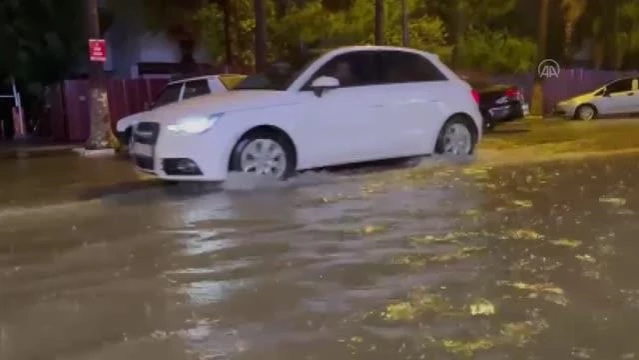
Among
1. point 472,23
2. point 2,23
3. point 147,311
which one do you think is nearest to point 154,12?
point 2,23

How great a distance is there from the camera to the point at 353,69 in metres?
12.6

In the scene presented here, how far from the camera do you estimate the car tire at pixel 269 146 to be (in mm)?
11281

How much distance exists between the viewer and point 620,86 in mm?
32156

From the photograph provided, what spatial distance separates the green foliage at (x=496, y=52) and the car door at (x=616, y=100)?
18.8 feet

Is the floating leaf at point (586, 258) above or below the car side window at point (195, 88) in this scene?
below

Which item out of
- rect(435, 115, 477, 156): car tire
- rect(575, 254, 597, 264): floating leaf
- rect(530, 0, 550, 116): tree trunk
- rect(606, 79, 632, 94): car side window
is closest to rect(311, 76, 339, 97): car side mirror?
rect(435, 115, 477, 156): car tire

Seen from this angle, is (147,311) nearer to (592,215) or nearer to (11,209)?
(592,215)

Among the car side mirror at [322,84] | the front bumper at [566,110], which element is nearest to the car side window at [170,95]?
the car side mirror at [322,84]

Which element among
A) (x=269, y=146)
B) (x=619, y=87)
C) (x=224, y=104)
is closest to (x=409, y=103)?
(x=269, y=146)

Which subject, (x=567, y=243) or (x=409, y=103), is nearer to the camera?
(x=567, y=243)

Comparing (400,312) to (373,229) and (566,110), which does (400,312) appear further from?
(566,110)

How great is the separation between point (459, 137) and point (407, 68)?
127 centimetres

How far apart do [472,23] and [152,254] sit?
30.4 metres

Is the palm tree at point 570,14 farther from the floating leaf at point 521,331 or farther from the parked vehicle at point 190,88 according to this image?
the floating leaf at point 521,331
